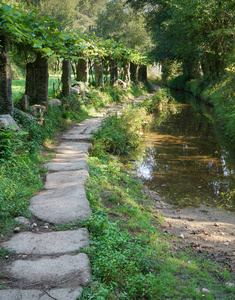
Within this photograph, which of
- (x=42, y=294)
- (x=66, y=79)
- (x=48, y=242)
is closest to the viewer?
(x=42, y=294)

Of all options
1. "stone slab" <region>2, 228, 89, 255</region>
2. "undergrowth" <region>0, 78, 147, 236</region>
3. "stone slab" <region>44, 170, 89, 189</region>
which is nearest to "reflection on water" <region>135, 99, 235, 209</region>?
"stone slab" <region>44, 170, 89, 189</region>

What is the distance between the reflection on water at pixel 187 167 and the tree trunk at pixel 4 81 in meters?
3.62

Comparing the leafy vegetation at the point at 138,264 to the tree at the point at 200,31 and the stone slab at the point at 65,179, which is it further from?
the tree at the point at 200,31

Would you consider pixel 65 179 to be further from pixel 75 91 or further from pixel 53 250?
pixel 75 91

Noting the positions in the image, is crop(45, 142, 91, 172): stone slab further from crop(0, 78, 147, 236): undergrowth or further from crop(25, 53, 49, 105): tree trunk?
crop(25, 53, 49, 105): tree trunk

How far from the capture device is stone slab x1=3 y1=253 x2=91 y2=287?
106 inches

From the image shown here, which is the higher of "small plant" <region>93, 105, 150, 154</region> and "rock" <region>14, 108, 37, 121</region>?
"rock" <region>14, 108, 37, 121</region>

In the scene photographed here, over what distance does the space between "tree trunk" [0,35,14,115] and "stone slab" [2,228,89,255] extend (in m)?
3.74

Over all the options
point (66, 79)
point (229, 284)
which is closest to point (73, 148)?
point (66, 79)

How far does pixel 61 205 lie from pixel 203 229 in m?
2.47

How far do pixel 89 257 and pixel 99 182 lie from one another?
8.25 feet

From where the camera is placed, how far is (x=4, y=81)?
634cm

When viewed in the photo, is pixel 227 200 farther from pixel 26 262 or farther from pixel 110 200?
pixel 26 262

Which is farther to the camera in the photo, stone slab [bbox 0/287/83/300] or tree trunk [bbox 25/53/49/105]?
tree trunk [bbox 25/53/49/105]
